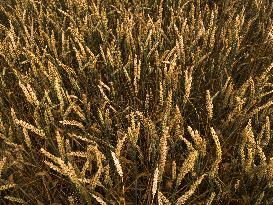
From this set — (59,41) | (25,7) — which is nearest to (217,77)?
(59,41)

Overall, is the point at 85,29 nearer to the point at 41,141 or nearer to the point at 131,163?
the point at 41,141

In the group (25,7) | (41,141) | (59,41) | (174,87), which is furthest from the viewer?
(25,7)

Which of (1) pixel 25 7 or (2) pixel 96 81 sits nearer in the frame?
(2) pixel 96 81

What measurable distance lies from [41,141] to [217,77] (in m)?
0.64

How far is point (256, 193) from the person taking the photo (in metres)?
0.93

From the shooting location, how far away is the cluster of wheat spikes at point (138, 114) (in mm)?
896

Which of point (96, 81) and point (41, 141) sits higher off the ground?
point (96, 81)

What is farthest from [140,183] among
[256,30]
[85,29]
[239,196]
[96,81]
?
[256,30]

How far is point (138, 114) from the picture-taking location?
0.87 m

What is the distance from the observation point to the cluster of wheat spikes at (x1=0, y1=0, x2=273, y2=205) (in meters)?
0.90

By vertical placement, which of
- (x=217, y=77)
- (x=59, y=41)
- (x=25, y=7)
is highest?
(x=25, y=7)

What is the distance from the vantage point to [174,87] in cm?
105

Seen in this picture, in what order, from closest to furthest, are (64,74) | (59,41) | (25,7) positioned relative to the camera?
(64,74), (59,41), (25,7)

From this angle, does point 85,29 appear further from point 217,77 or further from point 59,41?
point 217,77
